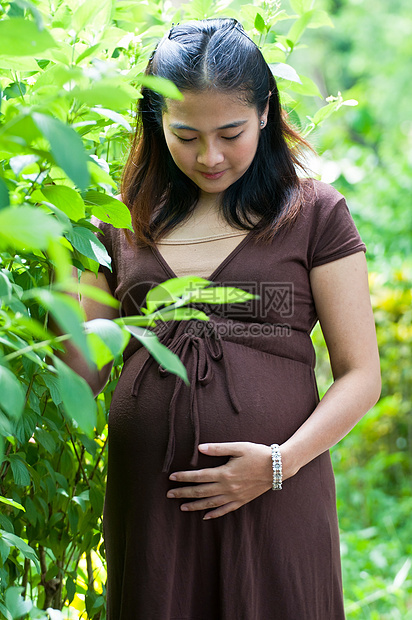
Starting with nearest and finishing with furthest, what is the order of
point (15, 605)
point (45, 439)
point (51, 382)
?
1. point (15, 605)
2. point (51, 382)
3. point (45, 439)

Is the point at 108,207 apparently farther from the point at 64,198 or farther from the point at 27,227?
the point at 27,227

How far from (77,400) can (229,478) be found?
0.70m

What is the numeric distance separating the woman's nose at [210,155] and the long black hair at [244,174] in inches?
4.2

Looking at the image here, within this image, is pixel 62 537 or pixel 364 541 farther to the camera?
pixel 364 541

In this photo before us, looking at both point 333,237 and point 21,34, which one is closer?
point 21,34

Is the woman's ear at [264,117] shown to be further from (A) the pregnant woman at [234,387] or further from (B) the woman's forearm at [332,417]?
(B) the woman's forearm at [332,417]

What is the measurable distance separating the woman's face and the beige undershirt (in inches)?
4.7

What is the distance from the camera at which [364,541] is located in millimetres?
3662

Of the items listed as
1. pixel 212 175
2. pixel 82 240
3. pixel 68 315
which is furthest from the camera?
pixel 212 175

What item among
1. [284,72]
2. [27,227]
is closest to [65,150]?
[27,227]

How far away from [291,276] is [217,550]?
0.56 m

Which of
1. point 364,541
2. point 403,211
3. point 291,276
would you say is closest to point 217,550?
point 291,276

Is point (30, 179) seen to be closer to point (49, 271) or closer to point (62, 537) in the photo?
point (49, 271)

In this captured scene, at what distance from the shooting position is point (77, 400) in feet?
2.05
